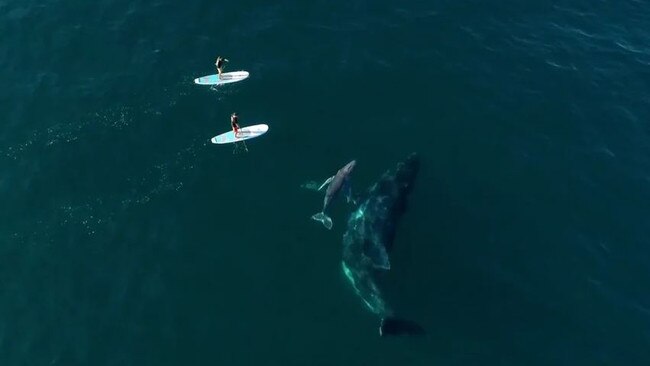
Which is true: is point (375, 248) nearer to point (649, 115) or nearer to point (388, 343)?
point (388, 343)

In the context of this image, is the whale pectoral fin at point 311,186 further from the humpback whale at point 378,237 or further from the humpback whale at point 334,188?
the humpback whale at point 378,237

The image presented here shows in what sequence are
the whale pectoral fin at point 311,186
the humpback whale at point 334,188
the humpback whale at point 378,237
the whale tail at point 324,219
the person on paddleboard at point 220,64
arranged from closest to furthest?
the humpback whale at point 378,237, the whale tail at point 324,219, the humpback whale at point 334,188, the whale pectoral fin at point 311,186, the person on paddleboard at point 220,64

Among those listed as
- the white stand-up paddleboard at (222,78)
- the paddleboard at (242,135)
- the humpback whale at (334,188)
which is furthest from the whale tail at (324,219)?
the white stand-up paddleboard at (222,78)

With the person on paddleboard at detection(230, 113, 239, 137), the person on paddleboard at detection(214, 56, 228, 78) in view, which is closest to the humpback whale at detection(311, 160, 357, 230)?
the person on paddleboard at detection(230, 113, 239, 137)

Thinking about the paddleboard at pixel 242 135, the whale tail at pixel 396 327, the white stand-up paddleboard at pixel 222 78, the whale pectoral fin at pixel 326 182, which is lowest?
the whale tail at pixel 396 327

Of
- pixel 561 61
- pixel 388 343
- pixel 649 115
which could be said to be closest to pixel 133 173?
pixel 388 343

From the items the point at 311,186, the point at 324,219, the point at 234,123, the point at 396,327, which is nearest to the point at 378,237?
the point at 324,219

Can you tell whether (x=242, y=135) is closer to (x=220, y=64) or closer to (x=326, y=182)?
(x=220, y=64)
